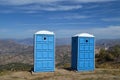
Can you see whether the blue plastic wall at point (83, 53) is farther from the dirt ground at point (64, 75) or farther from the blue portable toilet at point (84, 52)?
the dirt ground at point (64, 75)

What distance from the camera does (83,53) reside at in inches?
829

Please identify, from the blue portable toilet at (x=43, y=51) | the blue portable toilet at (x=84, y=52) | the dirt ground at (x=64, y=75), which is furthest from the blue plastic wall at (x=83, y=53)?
the blue portable toilet at (x=43, y=51)

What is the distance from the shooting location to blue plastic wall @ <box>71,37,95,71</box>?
20891mm

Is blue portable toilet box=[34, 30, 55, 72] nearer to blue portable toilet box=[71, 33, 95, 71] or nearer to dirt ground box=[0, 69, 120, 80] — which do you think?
dirt ground box=[0, 69, 120, 80]

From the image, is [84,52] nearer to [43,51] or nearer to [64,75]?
[64,75]

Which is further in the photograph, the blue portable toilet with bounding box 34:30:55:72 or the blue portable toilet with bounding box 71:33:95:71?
the blue portable toilet with bounding box 71:33:95:71

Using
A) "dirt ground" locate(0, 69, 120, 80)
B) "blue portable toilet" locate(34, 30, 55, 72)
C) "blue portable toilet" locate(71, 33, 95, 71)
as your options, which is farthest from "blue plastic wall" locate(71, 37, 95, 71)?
"blue portable toilet" locate(34, 30, 55, 72)

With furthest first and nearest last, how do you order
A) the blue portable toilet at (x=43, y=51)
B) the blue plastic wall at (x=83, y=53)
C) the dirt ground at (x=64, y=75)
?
the blue plastic wall at (x=83, y=53) → the blue portable toilet at (x=43, y=51) → the dirt ground at (x=64, y=75)

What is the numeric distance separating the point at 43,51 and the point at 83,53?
3436 mm

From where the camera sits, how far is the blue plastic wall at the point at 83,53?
2089 centimetres

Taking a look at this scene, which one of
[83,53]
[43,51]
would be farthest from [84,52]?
[43,51]

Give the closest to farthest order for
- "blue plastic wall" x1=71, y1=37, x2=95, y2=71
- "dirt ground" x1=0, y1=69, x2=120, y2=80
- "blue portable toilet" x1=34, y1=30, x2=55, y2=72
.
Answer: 1. "dirt ground" x1=0, y1=69, x2=120, y2=80
2. "blue portable toilet" x1=34, y1=30, x2=55, y2=72
3. "blue plastic wall" x1=71, y1=37, x2=95, y2=71

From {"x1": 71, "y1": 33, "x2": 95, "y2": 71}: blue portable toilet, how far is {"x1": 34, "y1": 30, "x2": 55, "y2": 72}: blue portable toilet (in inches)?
86.1

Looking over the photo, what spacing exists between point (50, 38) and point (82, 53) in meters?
3.04
